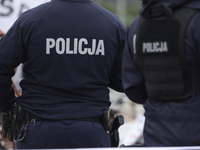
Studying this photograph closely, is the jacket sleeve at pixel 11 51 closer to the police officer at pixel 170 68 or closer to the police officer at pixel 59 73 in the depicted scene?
the police officer at pixel 59 73

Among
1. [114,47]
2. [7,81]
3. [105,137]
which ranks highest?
[114,47]

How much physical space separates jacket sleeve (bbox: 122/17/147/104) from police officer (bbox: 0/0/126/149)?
500mm

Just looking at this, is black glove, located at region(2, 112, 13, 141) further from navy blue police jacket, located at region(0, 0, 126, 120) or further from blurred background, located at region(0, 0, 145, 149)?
blurred background, located at region(0, 0, 145, 149)

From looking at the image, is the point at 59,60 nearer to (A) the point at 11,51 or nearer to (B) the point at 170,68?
(A) the point at 11,51

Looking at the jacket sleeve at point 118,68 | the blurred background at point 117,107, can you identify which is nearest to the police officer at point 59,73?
the jacket sleeve at point 118,68

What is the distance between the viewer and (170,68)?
185cm

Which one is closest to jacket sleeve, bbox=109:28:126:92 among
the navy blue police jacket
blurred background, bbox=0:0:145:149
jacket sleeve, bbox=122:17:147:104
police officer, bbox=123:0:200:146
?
the navy blue police jacket

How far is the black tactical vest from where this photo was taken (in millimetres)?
1817

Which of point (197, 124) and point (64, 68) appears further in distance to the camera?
point (64, 68)

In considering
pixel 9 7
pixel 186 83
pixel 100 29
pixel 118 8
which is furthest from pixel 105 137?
pixel 118 8

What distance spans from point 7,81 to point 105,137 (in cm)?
80

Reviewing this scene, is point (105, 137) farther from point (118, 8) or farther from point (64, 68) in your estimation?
point (118, 8)

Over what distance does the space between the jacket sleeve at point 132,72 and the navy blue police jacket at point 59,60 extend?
499mm

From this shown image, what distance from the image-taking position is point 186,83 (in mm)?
1837
